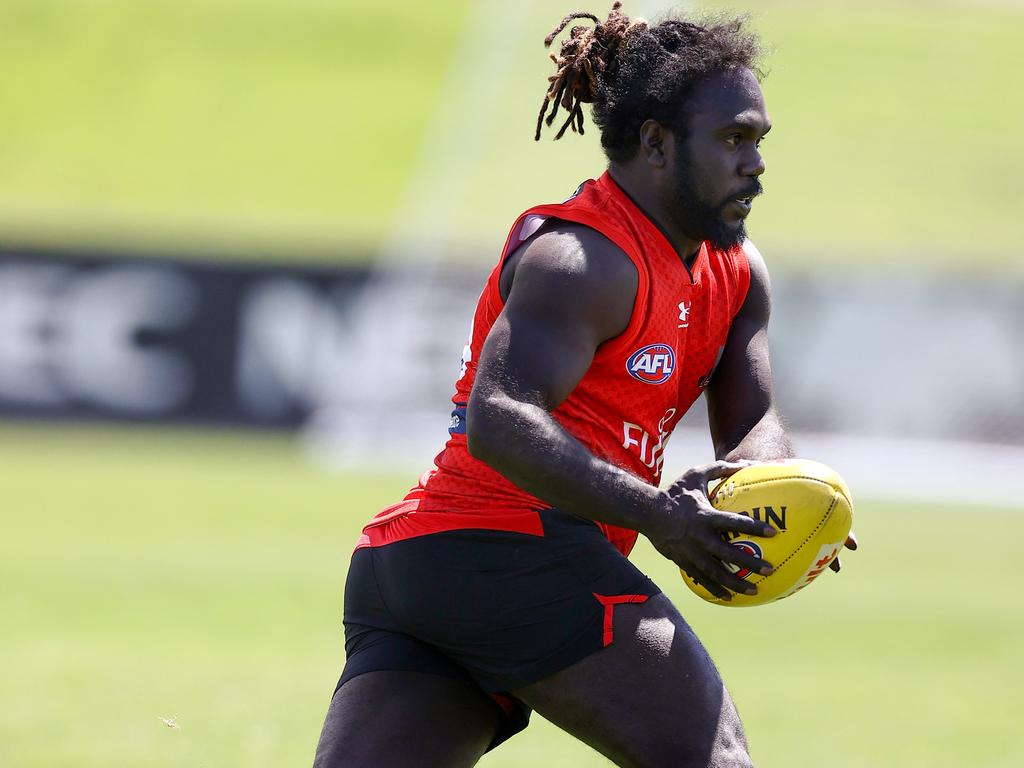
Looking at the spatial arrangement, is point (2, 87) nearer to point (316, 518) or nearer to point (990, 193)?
point (990, 193)

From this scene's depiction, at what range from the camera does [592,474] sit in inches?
157

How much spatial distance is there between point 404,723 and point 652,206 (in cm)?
147

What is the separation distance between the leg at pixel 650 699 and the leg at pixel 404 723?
0.99ft

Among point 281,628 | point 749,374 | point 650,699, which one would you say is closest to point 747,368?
point 749,374

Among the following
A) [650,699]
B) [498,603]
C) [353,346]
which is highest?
[498,603]

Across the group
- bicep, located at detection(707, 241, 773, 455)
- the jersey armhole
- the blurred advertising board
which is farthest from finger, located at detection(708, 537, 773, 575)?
the blurred advertising board

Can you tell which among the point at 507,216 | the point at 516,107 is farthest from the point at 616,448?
the point at 516,107

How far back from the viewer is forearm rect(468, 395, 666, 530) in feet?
13.0

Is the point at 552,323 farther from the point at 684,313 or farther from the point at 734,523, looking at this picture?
the point at 734,523

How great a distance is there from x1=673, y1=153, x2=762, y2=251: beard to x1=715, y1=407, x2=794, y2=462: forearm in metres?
0.60

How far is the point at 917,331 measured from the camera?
17734mm

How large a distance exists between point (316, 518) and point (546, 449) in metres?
10.6

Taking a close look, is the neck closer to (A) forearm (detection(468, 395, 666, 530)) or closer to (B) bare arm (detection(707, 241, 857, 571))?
(B) bare arm (detection(707, 241, 857, 571))

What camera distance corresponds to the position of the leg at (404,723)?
4.24 meters
